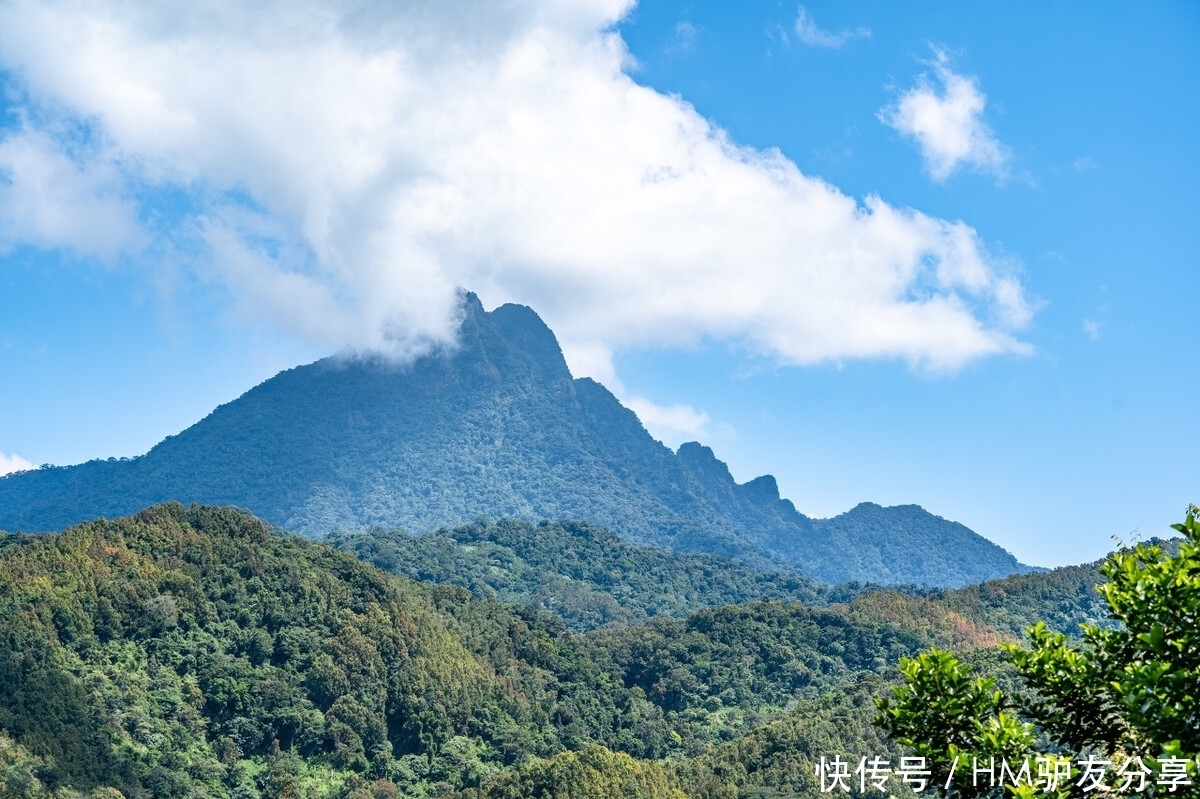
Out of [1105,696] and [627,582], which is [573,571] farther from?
[1105,696]

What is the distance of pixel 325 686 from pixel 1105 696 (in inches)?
2689

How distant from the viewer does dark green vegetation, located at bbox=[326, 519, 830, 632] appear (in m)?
155

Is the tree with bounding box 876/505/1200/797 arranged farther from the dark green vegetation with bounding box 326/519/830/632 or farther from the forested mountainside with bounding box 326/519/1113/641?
the dark green vegetation with bounding box 326/519/830/632

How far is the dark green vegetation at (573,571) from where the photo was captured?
15475cm

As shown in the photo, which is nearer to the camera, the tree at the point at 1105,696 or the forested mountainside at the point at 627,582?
the tree at the point at 1105,696

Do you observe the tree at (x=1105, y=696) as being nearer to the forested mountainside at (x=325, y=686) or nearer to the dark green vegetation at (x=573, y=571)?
the forested mountainside at (x=325, y=686)

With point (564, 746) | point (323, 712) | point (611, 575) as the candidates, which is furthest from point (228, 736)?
point (611, 575)

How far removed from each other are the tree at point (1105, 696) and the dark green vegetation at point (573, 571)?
138m

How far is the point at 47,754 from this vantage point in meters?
54.9

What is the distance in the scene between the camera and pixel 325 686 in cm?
7344

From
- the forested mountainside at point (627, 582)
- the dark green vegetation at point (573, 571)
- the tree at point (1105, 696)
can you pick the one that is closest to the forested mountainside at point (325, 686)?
the forested mountainside at point (627, 582)

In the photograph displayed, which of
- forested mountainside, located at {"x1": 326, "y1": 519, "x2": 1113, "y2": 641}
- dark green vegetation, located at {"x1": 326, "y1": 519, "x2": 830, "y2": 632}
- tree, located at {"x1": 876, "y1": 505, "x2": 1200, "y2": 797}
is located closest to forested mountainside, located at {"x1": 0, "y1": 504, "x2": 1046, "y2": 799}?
forested mountainside, located at {"x1": 326, "y1": 519, "x2": 1113, "y2": 641}

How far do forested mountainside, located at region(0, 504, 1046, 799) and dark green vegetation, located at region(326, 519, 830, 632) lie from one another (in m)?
53.0

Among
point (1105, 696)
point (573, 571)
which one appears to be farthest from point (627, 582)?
point (1105, 696)
